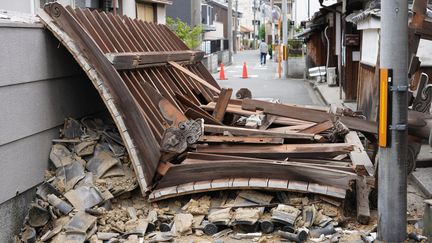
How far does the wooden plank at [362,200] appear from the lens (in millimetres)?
6431

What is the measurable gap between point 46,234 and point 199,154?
200 centimetres

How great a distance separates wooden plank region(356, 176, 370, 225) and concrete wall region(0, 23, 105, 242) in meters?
3.70

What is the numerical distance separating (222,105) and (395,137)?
353cm

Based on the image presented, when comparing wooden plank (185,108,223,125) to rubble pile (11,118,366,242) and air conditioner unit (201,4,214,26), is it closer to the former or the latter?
rubble pile (11,118,366,242)

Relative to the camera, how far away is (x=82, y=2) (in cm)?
1468

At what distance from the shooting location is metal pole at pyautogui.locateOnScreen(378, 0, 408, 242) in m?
5.63

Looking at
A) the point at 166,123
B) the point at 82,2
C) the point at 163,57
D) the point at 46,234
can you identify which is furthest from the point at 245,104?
the point at 82,2

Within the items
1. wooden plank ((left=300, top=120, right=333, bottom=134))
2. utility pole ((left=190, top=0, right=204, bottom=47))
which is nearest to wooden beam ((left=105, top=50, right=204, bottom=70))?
wooden plank ((left=300, top=120, right=333, bottom=134))

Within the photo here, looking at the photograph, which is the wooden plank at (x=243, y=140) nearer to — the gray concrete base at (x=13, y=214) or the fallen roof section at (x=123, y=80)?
the fallen roof section at (x=123, y=80)

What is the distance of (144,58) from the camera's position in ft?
26.8

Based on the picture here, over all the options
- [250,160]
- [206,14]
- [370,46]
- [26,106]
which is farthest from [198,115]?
[206,14]

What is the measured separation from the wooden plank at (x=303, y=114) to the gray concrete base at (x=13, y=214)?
3.19 meters

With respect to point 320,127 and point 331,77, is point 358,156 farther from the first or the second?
point 331,77

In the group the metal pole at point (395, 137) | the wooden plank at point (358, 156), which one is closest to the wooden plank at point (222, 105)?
the wooden plank at point (358, 156)
